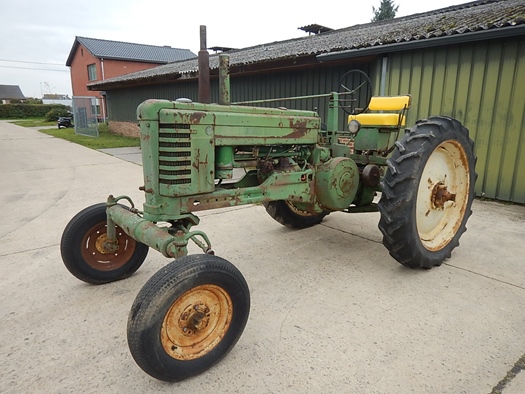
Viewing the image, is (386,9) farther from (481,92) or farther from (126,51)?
(481,92)

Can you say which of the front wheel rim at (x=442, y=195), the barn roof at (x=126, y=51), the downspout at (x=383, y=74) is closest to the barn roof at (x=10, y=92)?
the barn roof at (x=126, y=51)

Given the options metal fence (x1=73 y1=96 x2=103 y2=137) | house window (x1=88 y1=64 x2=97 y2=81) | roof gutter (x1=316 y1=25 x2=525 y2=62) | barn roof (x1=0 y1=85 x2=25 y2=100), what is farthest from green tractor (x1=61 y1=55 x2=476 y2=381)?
barn roof (x1=0 y1=85 x2=25 y2=100)

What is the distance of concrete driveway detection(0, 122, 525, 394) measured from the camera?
73.4 inches

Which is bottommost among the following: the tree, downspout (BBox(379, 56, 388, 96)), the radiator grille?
the radiator grille

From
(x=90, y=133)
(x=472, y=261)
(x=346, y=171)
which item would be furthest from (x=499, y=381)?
(x=90, y=133)

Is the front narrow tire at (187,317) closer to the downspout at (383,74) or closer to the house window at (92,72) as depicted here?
the downspout at (383,74)

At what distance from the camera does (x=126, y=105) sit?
17203mm

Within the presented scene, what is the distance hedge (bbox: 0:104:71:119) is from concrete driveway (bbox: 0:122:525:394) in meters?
42.8

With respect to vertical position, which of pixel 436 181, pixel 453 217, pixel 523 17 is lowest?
pixel 453 217

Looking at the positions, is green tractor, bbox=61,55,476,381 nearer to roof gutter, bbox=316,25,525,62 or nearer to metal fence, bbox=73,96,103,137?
roof gutter, bbox=316,25,525,62

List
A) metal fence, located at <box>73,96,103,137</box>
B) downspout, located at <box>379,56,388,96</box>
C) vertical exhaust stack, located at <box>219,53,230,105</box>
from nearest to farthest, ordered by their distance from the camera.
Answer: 1. vertical exhaust stack, located at <box>219,53,230,105</box>
2. downspout, located at <box>379,56,388,96</box>
3. metal fence, located at <box>73,96,103,137</box>

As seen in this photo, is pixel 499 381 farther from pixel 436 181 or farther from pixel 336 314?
pixel 436 181

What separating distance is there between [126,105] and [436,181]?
1654cm

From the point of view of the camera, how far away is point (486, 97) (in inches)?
209
